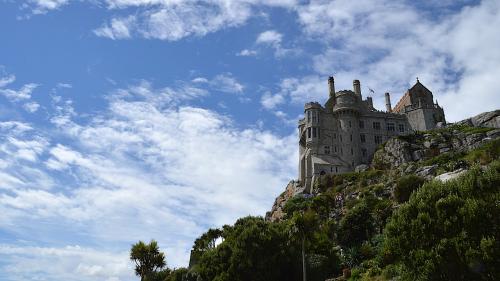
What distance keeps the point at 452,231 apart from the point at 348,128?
7175 cm

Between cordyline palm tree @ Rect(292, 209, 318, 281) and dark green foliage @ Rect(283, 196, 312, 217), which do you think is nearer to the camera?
cordyline palm tree @ Rect(292, 209, 318, 281)

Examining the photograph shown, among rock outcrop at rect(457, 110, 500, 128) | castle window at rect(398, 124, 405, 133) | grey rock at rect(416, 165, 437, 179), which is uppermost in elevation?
castle window at rect(398, 124, 405, 133)

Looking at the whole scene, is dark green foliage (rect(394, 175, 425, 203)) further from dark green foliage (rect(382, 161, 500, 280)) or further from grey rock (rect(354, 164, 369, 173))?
dark green foliage (rect(382, 161, 500, 280))

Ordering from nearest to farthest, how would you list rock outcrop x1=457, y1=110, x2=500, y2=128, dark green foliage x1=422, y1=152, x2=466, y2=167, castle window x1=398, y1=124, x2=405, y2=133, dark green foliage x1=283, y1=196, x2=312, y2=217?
dark green foliage x1=422, y1=152, x2=466, y2=167 < dark green foliage x1=283, y1=196, x2=312, y2=217 < rock outcrop x1=457, y1=110, x2=500, y2=128 < castle window x1=398, y1=124, x2=405, y2=133

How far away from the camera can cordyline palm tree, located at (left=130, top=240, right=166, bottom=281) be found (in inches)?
2638

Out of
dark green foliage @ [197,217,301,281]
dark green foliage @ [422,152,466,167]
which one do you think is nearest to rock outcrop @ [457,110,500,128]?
dark green foliage @ [422,152,466,167]

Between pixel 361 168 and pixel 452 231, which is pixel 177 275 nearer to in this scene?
pixel 361 168

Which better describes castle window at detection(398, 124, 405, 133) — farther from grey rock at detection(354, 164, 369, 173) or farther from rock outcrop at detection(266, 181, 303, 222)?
rock outcrop at detection(266, 181, 303, 222)

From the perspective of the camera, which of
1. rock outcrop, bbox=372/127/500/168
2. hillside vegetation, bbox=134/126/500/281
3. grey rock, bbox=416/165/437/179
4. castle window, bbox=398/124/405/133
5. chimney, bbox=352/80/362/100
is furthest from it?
chimney, bbox=352/80/362/100

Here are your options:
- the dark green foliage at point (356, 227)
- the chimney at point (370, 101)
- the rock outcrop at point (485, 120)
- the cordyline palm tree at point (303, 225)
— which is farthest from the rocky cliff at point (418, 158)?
the cordyline palm tree at point (303, 225)

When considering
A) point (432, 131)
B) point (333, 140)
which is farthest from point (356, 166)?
point (432, 131)

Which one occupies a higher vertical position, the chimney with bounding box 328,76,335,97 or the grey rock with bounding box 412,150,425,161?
the chimney with bounding box 328,76,335,97

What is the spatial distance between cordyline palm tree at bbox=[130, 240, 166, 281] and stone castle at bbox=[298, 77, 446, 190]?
136 feet

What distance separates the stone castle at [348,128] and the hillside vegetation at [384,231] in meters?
7.13
